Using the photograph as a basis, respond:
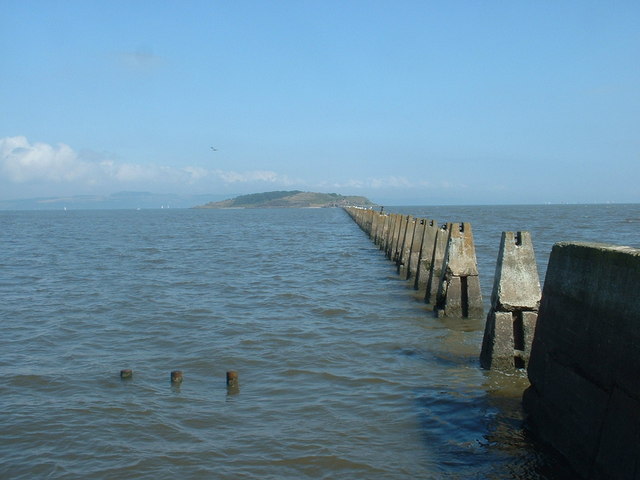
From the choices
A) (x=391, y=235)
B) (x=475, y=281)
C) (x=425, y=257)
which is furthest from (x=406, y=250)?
(x=475, y=281)

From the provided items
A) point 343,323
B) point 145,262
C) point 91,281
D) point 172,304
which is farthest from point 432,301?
point 145,262

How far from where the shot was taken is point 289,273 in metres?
21.0

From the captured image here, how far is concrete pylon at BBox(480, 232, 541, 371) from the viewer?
7910 mm

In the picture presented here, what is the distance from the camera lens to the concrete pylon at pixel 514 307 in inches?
311

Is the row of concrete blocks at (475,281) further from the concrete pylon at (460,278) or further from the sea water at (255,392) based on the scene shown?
the sea water at (255,392)

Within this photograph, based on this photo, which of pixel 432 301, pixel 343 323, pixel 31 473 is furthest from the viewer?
Answer: pixel 432 301

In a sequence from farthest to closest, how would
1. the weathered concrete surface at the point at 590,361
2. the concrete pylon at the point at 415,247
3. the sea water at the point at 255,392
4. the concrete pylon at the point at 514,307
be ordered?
1. the concrete pylon at the point at 415,247
2. the concrete pylon at the point at 514,307
3. the sea water at the point at 255,392
4. the weathered concrete surface at the point at 590,361

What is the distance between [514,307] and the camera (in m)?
7.92

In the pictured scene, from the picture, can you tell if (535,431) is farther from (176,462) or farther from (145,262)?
(145,262)

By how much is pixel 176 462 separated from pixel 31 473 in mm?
1239

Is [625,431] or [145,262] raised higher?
[625,431]

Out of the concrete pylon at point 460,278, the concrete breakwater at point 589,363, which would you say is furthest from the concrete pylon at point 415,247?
the concrete breakwater at point 589,363

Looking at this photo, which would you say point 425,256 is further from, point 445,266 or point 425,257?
point 445,266

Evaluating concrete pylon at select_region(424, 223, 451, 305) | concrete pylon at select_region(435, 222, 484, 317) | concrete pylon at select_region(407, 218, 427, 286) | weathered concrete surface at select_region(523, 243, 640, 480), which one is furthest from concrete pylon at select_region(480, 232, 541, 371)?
concrete pylon at select_region(407, 218, 427, 286)
